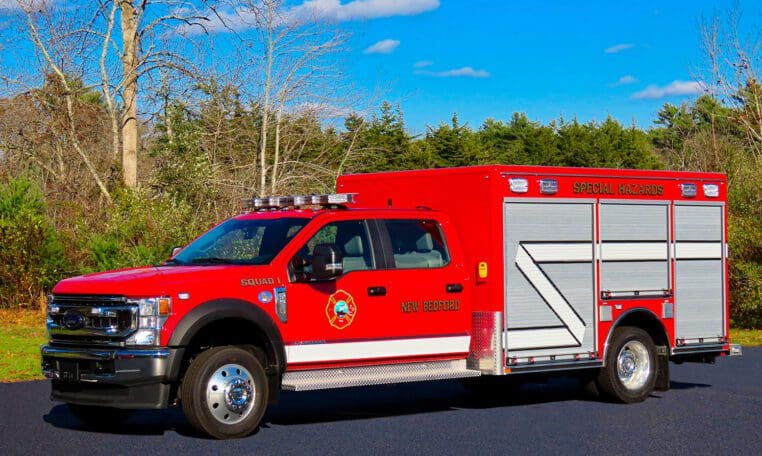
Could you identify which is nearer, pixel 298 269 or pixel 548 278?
pixel 298 269

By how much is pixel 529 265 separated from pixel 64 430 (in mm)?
4866

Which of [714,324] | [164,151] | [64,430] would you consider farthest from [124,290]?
[164,151]

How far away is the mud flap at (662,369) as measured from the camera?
13.6 m

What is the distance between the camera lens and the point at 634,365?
1338 cm

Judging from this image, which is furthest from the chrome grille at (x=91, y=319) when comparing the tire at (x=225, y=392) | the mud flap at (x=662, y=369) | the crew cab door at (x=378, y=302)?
the mud flap at (x=662, y=369)

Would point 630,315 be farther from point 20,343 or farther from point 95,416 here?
point 20,343

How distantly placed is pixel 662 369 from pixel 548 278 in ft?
7.15

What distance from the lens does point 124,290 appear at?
10.0 m

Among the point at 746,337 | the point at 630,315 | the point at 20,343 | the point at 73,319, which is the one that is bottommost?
the point at 746,337

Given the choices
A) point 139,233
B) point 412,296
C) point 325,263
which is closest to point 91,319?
point 325,263

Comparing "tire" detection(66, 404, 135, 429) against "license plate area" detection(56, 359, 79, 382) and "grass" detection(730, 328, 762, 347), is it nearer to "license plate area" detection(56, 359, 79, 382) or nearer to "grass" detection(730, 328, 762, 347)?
"license plate area" detection(56, 359, 79, 382)

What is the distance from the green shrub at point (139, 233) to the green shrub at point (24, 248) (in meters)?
0.86

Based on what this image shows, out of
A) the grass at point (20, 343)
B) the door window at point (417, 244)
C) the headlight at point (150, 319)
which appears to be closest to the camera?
the headlight at point (150, 319)

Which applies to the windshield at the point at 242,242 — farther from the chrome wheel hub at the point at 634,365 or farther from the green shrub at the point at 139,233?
the green shrub at the point at 139,233
